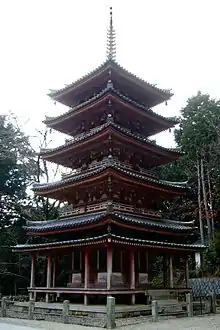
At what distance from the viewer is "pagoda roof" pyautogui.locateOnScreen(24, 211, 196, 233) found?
69.8ft

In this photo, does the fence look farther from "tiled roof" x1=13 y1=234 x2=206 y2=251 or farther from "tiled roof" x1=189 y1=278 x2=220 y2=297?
"tiled roof" x1=189 y1=278 x2=220 y2=297

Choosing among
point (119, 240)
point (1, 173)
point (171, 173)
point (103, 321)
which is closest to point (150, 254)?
point (119, 240)

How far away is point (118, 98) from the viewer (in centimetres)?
2498

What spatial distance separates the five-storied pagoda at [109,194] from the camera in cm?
2209

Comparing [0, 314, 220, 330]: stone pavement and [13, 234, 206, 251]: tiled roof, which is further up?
[13, 234, 206, 251]: tiled roof

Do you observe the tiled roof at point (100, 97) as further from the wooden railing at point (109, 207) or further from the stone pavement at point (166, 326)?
the stone pavement at point (166, 326)

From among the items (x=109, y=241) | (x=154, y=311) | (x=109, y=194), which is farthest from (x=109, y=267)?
(x=109, y=194)

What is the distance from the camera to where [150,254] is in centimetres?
2502

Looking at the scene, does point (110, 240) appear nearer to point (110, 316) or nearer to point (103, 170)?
point (110, 316)

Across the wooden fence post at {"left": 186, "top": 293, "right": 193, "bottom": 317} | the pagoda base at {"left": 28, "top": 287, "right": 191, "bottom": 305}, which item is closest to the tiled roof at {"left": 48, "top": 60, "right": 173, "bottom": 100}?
the pagoda base at {"left": 28, "top": 287, "right": 191, "bottom": 305}

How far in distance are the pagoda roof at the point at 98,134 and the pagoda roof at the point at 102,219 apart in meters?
4.46

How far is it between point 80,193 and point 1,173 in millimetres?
18686

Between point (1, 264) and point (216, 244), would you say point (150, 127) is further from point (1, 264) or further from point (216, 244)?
point (1, 264)

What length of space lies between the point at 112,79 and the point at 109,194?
820 cm
